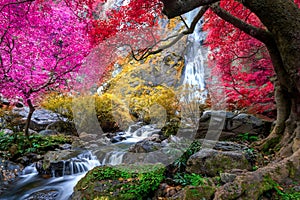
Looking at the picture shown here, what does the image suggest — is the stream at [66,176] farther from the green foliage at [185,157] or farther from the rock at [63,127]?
the rock at [63,127]

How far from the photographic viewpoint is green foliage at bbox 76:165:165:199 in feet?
10.0

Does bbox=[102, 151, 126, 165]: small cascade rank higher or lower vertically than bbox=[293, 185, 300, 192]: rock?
Answer: higher

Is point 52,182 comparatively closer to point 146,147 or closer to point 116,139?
point 146,147

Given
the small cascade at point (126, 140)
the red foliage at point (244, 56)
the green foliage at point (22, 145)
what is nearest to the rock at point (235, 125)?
the red foliage at point (244, 56)

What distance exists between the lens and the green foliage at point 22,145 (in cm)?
560

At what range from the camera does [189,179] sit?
3.24m

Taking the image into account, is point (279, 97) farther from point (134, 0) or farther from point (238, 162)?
point (134, 0)

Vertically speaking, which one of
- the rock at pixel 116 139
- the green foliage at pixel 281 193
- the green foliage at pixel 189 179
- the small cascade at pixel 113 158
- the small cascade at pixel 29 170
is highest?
the rock at pixel 116 139

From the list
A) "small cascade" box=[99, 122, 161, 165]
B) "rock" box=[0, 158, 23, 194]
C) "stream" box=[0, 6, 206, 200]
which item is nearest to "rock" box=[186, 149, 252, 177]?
"stream" box=[0, 6, 206, 200]

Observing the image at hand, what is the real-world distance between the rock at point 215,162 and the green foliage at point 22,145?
4581 mm

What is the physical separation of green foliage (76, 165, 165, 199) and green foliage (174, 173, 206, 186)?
26 centimetres

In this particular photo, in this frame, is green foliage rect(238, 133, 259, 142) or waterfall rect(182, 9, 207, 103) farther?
waterfall rect(182, 9, 207, 103)

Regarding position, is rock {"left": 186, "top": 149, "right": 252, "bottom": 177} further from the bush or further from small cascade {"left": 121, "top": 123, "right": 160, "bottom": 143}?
the bush

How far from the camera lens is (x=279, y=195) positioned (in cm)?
231
